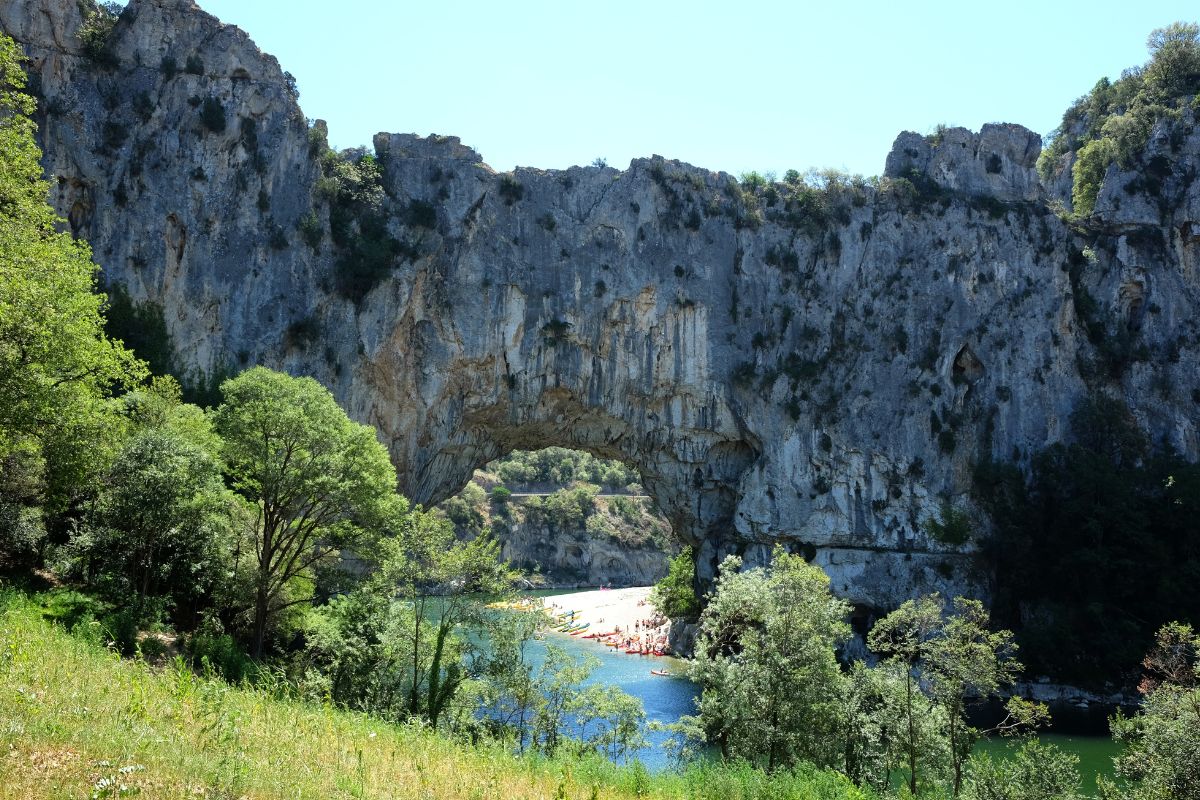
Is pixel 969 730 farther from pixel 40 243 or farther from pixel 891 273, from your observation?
pixel 891 273

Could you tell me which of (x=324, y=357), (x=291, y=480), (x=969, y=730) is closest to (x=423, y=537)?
(x=291, y=480)

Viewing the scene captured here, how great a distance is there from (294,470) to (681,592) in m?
31.8

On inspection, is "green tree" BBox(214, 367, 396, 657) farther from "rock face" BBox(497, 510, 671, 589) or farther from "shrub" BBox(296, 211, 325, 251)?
"rock face" BBox(497, 510, 671, 589)

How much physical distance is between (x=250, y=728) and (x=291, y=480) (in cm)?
1066

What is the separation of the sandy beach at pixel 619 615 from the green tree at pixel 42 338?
110ft

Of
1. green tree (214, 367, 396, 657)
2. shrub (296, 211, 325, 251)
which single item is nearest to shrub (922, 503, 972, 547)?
green tree (214, 367, 396, 657)

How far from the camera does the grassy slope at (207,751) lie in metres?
6.61

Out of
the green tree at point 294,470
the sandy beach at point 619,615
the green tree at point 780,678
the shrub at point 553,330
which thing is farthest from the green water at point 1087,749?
the shrub at point 553,330

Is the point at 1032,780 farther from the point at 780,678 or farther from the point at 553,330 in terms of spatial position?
the point at 553,330

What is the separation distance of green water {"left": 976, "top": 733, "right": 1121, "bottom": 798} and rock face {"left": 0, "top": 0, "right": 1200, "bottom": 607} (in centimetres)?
1168

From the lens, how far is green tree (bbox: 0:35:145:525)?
12.0 m

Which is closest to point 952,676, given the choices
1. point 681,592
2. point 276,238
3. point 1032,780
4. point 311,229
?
point 1032,780

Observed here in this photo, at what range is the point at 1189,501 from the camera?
37750 millimetres

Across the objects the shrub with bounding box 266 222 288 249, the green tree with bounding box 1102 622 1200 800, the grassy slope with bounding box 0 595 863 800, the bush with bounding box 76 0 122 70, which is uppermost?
the bush with bounding box 76 0 122 70
